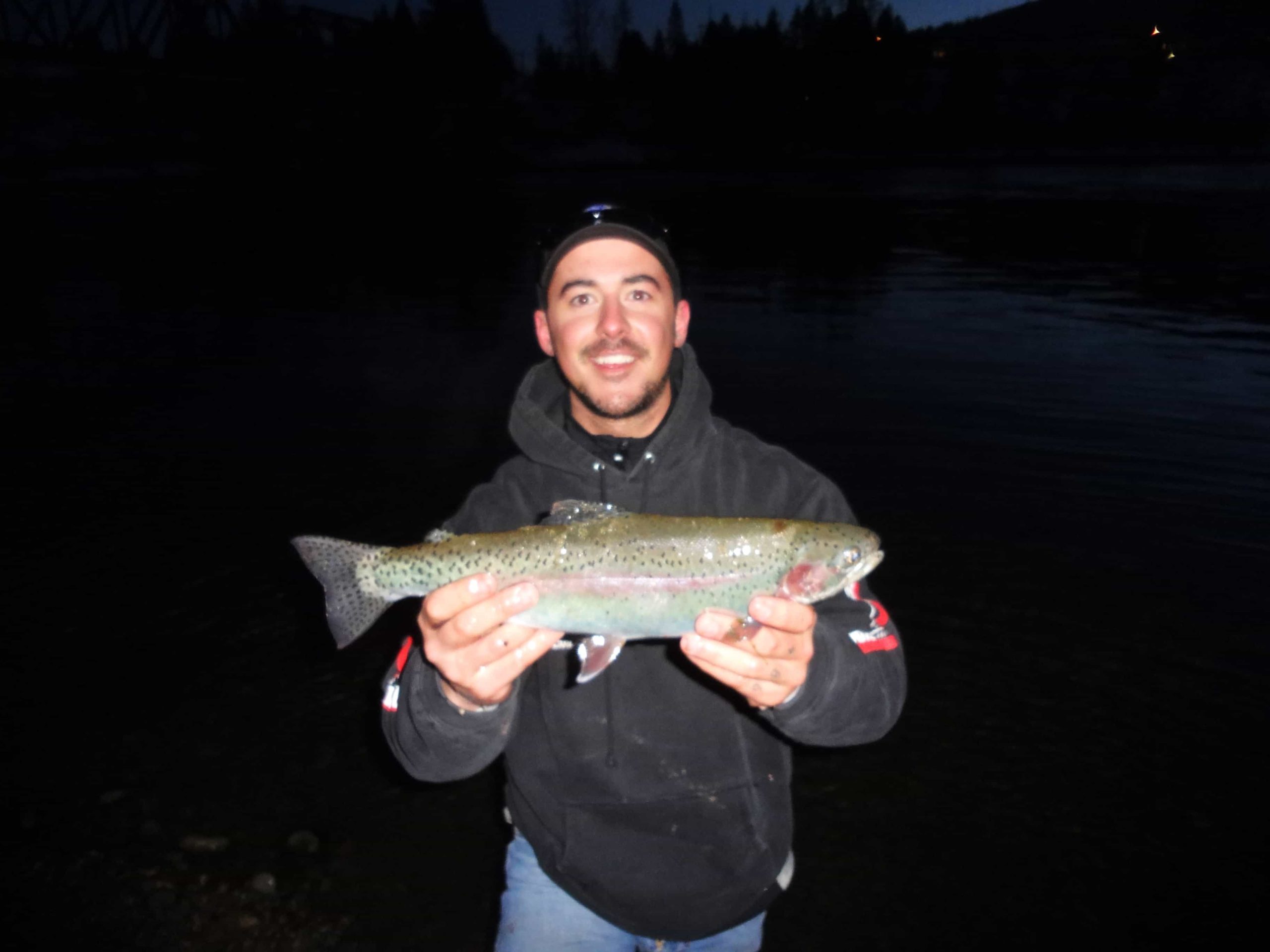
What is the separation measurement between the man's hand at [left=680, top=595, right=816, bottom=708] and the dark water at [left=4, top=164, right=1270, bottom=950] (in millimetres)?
2471

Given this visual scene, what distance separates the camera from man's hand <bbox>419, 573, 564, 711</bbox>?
9.12ft

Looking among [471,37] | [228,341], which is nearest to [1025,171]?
[471,37]

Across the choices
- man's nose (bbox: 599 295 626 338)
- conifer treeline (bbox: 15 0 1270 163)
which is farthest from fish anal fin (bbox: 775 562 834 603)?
conifer treeline (bbox: 15 0 1270 163)

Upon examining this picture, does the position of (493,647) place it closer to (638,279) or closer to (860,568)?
(860,568)

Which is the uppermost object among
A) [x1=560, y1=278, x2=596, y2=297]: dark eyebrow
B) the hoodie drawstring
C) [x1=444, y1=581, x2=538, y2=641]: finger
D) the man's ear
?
[x1=560, y1=278, x2=596, y2=297]: dark eyebrow

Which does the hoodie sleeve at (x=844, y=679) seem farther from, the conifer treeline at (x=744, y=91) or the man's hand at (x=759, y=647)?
the conifer treeline at (x=744, y=91)

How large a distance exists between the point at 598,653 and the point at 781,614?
2.21 feet

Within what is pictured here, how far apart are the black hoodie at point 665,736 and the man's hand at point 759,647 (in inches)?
5.9

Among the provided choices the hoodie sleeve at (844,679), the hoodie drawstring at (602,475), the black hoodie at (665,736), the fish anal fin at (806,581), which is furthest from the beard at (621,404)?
the fish anal fin at (806,581)

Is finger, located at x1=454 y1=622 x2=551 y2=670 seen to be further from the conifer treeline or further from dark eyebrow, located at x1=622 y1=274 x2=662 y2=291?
the conifer treeline

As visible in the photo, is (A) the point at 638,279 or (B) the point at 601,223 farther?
(B) the point at 601,223

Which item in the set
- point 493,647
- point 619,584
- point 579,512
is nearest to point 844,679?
point 619,584

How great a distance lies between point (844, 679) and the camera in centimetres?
299

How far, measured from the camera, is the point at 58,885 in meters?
4.56
